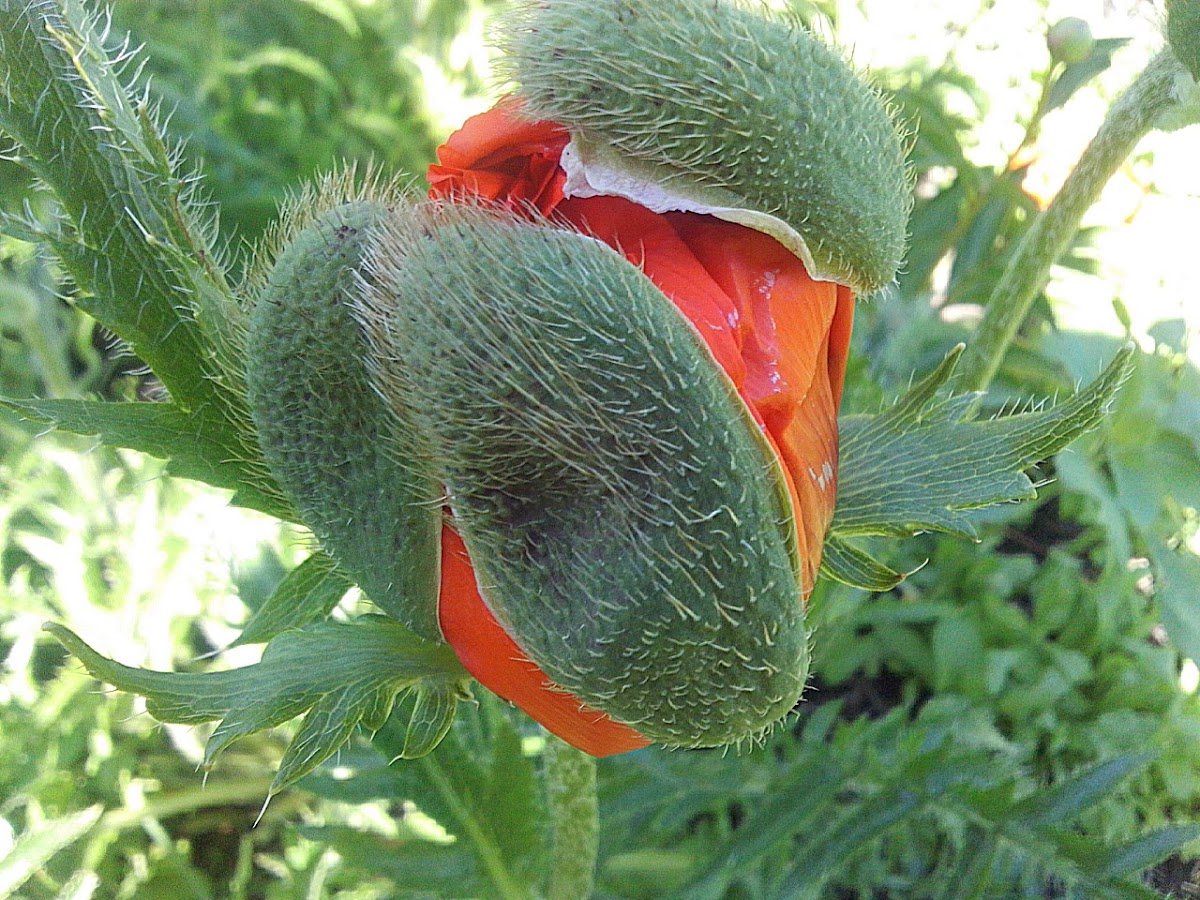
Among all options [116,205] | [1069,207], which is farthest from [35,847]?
[1069,207]

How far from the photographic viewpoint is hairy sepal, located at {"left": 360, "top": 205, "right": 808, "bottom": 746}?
688 millimetres

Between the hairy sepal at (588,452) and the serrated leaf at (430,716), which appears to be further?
the serrated leaf at (430,716)

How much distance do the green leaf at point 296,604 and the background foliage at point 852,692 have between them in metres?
0.26

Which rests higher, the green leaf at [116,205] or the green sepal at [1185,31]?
the green sepal at [1185,31]

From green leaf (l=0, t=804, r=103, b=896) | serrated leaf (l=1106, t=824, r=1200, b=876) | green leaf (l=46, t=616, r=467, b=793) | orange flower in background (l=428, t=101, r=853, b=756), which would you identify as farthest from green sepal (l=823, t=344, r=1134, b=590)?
green leaf (l=0, t=804, r=103, b=896)

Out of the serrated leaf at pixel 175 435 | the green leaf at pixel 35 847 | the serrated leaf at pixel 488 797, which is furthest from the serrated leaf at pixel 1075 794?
the green leaf at pixel 35 847

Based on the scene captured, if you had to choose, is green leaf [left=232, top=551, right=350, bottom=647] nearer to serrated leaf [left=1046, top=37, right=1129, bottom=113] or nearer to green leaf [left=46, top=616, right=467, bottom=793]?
green leaf [left=46, top=616, right=467, bottom=793]

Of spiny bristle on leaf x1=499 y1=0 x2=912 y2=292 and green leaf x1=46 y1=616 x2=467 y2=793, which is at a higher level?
spiny bristle on leaf x1=499 y1=0 x2=912 y2=292

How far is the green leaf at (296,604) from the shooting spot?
109 cm

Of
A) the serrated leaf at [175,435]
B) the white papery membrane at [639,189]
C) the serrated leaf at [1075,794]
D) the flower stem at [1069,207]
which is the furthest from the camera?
the serrated leaf at [1075,794]

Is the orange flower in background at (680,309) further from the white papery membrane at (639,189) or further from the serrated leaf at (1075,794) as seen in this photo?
the serrated leaf at (1075,794)

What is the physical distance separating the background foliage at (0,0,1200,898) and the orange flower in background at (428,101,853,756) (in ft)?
1.46

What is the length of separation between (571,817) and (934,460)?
0.57 meters

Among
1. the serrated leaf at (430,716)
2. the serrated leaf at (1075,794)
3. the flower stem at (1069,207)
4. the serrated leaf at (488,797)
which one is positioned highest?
the flower stem at (1069,207)
